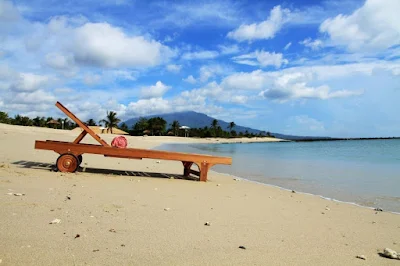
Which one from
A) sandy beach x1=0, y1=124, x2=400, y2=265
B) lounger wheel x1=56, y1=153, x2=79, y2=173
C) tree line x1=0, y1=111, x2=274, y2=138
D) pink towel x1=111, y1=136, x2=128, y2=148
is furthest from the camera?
tree line x1=0, y1=111, x2=274, y2=138

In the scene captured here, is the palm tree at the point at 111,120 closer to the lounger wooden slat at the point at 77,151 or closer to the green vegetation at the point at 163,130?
the green vegetation at the point at 163,130

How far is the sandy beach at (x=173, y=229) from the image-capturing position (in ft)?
11.8

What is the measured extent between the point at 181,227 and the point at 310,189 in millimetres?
7769

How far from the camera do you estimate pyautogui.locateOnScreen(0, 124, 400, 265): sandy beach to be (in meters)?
3.61

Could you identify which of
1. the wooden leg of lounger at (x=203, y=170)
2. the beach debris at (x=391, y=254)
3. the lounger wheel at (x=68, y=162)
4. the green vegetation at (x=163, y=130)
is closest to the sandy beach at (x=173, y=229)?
the beach debris at (x=391, y=254)

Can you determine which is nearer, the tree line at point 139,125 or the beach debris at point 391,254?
the beach debris at point 391,254

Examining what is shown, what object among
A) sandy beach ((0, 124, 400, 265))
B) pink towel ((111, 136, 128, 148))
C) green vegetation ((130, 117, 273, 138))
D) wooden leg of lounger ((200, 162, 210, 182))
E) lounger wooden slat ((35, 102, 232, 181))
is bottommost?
sandy beach ((0, 124, 400, 265))

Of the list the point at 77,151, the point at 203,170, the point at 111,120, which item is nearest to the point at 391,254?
the point at 203,170

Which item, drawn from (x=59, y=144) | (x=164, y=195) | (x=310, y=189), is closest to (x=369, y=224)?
(x=164, y=195)

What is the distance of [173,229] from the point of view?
4680mm

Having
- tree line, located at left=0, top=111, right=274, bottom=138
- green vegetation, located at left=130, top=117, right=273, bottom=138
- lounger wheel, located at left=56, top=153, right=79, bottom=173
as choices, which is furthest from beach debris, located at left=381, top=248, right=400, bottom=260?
green vegetation, located at left=130, top=117, right=273, bottom=138

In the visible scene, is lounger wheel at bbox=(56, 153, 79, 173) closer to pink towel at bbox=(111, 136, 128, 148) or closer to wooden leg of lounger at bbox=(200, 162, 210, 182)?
pink towel at bbox=(111, 136, 128, 148)

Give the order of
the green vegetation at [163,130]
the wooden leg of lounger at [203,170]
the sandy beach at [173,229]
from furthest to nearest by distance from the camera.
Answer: the green vegetation at [163,130], the wooden leg of lounger at [203,170], the sandy beach at [173,229]

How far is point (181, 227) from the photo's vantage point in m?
4.82
